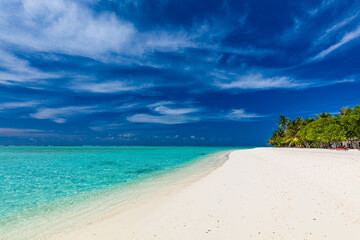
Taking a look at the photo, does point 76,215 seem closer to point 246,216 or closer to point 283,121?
point 246,216

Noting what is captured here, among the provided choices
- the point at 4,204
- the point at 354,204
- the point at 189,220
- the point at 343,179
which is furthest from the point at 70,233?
the point at 343,179

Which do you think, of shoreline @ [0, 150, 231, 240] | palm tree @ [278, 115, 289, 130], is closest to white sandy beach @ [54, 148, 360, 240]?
shoreline @ [0, 150, 231, 240]

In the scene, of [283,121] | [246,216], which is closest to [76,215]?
[246,216]

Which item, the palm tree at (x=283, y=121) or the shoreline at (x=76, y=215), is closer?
the shoreline at (x=76, y=215)

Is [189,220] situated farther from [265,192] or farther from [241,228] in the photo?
[265,192]

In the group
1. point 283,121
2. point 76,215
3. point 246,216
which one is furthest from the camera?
point 283,121

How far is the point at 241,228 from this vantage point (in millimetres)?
5281

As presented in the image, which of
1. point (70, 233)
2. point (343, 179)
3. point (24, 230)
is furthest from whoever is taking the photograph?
point (343, 179)

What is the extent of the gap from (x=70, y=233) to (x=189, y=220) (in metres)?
4.09

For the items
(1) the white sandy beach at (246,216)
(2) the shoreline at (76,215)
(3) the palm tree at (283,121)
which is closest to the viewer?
(1) the white sandy beach at (246,216)

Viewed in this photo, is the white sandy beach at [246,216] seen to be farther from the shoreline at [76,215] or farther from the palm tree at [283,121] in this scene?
the palm tree at [283,121]

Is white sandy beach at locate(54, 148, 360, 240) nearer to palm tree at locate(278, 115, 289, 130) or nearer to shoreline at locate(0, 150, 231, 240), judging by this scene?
shoreline at locate(0, 150, 231, 240)

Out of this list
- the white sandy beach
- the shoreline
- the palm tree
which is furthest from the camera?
the palm tree

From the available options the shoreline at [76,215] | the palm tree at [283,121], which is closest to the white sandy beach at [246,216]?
the shoreline at [76,215]
